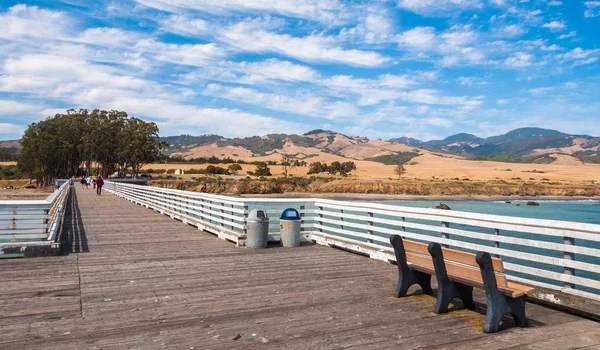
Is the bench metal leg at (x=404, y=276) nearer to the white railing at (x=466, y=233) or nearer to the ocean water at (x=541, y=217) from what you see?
the white railing at (x=466, y=233)

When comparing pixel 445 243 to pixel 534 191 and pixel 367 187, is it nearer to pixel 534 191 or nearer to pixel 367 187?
pixel 367 187

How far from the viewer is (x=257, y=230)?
452 inches

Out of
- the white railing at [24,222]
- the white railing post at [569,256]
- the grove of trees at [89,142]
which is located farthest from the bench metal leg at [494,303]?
the grove of trees at [89,142]

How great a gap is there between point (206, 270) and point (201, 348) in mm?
4101

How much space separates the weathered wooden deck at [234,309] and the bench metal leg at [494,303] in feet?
0.40

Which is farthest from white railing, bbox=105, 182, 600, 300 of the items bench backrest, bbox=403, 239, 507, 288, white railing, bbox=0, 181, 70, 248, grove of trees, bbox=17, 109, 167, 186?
grove of trees, bbox=17, 109, 167, 186

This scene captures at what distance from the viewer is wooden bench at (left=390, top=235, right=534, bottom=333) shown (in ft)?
18.1

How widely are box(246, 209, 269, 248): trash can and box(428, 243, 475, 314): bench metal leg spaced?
5714mm

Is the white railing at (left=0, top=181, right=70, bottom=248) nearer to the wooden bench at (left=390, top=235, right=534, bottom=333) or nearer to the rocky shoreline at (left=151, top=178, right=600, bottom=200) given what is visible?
the wooden bench at (left=390, top=235, right=534, bottom=333)

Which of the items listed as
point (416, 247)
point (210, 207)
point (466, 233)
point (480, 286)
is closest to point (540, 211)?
point (210, 207)

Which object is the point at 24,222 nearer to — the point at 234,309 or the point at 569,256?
the point at 234,309

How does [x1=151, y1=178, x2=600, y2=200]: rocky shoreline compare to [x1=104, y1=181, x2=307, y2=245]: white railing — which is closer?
[x1=104, y1=181, x2=307, y2=245]: white railing

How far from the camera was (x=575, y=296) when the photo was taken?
20.4 feet

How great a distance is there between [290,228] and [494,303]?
6.48m
